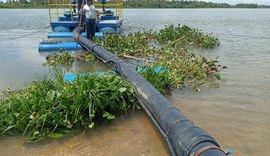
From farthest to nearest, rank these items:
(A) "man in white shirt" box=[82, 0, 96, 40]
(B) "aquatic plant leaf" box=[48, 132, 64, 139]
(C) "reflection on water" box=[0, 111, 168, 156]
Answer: (A) "man in white shirt" box=[82, 0, 96, 40]
(B) "aquatic plant leaf" box=[48, 132, 64, 139]
(C) "reflection on water" box=[0, 111, 168, 156]

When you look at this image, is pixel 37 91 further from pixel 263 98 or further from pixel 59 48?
pixel 59 48

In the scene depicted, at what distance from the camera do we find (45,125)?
439 cm

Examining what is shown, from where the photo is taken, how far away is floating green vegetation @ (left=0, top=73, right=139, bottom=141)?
4316mm

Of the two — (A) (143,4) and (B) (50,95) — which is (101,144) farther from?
(A) (143,4)

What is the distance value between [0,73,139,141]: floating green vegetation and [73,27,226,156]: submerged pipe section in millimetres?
470

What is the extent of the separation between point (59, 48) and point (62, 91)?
662 cm

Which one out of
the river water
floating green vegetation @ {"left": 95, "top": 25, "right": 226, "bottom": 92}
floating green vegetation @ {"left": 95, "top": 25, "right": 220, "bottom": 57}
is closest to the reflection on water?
the river water

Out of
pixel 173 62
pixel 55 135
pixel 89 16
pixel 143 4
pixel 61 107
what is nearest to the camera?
pixel 55 135

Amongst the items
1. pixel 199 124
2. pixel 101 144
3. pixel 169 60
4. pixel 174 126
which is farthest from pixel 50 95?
pixel 169 60

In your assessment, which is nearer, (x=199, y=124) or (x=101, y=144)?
(x=101, y=144)

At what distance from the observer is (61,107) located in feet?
14.6

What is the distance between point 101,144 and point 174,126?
1.22m

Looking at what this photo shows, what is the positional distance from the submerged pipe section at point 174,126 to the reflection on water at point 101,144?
0.93ft

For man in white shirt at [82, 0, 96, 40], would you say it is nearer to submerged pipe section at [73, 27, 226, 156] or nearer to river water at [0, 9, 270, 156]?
river water at [0, 9, 270, 156]
